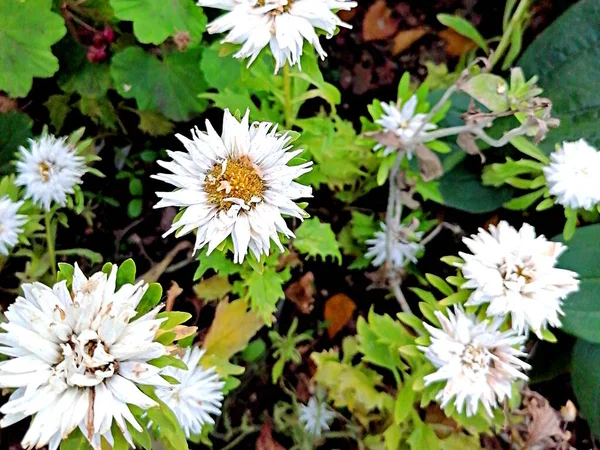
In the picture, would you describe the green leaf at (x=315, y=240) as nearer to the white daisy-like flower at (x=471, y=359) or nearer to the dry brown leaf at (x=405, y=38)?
the white daisy-like flower at (x=471, y=359)

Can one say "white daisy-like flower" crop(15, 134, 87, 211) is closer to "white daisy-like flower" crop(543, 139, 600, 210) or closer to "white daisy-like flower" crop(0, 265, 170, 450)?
"white daisy-like flower" crop(0, 265, 170, 450)

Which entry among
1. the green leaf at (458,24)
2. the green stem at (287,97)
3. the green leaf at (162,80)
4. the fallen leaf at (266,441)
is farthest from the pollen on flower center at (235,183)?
the green leaf at (458,24)

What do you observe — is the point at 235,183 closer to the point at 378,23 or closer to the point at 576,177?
the point at 576,177

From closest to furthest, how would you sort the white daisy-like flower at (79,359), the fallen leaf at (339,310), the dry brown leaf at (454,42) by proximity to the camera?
1. the white daisy-like flower at (79,359)
2. the fallen leaf at (339,310)
3. the dry brown leaf at (454,42)

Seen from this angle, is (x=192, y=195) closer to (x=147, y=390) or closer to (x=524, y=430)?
(x=147, y=390)

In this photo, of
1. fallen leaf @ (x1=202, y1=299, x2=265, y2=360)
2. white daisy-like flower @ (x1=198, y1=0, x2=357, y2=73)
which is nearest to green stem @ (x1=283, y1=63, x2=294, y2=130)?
white daisy-like flower @ (x1=198, y1=0, x2=357, y2=73)

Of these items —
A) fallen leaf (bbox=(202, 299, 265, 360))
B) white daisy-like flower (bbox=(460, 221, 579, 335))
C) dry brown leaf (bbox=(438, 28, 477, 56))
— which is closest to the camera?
white daisy-like flower (bbox=(460, 221, 579, 335))
